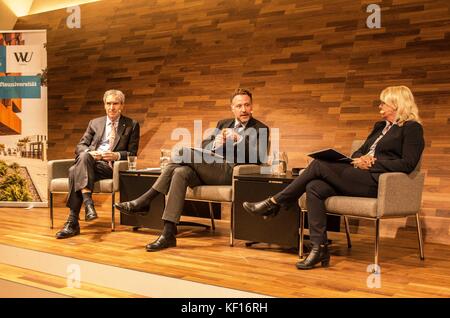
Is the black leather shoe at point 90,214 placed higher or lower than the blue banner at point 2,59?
lower

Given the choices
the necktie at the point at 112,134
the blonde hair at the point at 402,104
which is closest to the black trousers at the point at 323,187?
the blonde hair at the point at 402,104

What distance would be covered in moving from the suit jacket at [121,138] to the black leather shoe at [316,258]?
207cm

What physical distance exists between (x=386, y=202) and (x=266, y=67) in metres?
2.41

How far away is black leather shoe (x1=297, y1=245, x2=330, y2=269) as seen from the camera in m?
3.42

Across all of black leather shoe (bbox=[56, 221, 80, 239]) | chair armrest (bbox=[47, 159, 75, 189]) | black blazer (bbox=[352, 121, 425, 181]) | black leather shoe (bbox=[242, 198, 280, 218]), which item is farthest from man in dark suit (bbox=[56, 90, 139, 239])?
black blazer (bbox=[352, 121, 425, 181])

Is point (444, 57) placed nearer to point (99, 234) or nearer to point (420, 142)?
point (420, 142)

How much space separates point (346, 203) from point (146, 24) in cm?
391

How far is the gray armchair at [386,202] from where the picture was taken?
11.1 feet

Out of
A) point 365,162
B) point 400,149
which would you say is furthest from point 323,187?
point 400,149

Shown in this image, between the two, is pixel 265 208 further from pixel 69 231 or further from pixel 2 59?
pixel 2 59

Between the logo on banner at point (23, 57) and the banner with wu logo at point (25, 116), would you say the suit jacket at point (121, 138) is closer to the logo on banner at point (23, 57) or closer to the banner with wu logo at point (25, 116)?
the banner with wu logo at point (25, 116)

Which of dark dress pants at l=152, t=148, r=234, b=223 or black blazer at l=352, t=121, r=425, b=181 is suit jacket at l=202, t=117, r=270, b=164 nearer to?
dark dress pants at l=152, t=148, r=234, b=223

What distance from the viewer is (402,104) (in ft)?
11.8

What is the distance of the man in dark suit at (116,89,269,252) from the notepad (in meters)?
0.75
